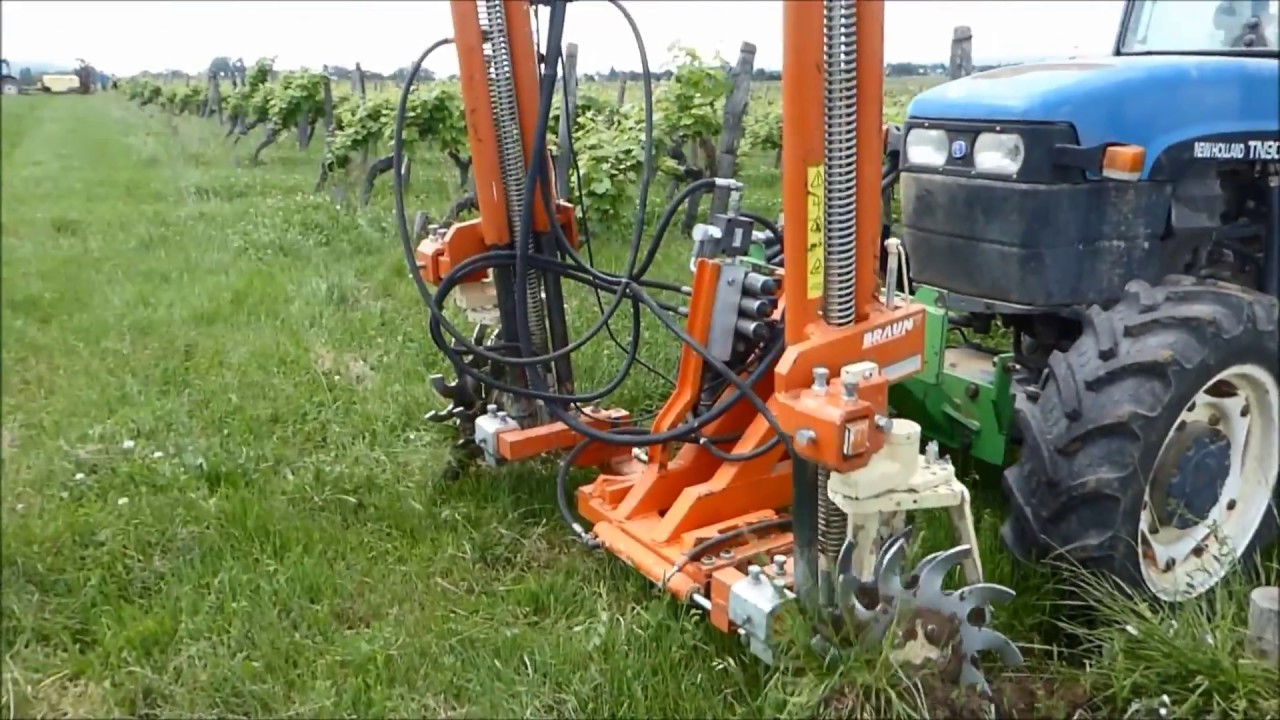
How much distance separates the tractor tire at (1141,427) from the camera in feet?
8.80

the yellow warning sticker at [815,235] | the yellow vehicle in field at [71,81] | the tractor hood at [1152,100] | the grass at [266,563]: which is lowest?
the grass at [266,563]

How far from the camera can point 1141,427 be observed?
105 inches

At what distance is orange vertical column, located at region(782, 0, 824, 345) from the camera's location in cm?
221

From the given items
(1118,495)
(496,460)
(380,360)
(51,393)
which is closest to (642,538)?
(496,460)

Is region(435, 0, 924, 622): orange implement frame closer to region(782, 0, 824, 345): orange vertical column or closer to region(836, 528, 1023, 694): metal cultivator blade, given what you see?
region(782, 0, 824, 345): orange vertical column

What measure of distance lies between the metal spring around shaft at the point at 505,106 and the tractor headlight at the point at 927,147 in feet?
3.90

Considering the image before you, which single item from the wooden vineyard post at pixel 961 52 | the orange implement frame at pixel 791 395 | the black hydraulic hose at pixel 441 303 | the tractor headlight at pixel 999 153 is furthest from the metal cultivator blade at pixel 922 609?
the wooden vineyard post at pixel 961 52

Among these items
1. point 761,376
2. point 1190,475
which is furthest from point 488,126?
point 1190,475

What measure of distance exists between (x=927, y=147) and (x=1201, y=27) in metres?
1.20

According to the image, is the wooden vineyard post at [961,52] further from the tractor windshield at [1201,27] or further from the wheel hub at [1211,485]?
the wheel hub at [1211,485]

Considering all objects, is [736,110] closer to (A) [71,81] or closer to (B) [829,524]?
(B) [829,524]

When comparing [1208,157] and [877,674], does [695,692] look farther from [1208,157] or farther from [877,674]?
[1208,157]

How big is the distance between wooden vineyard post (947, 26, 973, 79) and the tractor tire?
19.5 ft

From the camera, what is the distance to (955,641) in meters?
2.46
